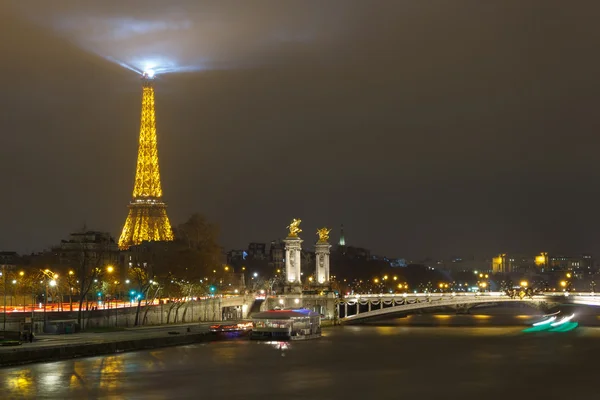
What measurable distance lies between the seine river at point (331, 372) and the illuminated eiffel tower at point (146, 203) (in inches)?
2181

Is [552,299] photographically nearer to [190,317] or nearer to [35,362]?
[190,317]

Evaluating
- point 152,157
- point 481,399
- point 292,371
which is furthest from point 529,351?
point 152,157

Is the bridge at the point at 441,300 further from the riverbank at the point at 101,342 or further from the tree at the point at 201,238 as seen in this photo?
the riverbank at the point at 101,342

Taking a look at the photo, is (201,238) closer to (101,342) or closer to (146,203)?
(146,203)

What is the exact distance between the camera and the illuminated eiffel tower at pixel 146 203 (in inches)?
5148

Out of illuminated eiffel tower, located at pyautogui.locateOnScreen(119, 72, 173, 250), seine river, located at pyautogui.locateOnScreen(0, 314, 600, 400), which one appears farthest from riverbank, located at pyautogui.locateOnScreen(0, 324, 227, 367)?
illuminated eiffel tower, located at pyautogui.locateOnScreen(119, 72, 173, 250)

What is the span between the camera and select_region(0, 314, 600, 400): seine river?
45750mm

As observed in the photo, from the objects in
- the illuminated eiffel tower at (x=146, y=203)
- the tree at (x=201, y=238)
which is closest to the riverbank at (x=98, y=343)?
the tree at (x=201, y=238)

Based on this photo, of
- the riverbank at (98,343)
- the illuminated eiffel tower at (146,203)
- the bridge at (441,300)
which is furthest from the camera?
the illuminated eiffel tower at (146,203)

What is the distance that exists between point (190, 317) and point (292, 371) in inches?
1479

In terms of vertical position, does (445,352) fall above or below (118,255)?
below

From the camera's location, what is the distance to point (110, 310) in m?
75.1

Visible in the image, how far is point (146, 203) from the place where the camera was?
429 feet

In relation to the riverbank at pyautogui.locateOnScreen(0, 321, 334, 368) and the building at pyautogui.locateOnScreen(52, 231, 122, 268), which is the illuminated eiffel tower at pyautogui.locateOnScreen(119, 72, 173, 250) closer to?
the building at pyautogui.locateOnScreen(52, 231, 122, 268)
